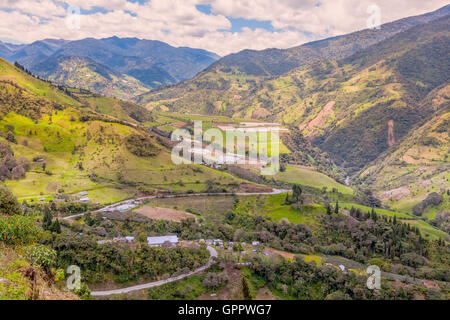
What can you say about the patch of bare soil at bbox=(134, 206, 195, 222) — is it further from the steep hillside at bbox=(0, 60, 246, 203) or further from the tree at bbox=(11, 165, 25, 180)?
the tree at bbox=(11, 165, 25, 180)

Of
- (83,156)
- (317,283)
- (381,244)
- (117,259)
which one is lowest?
(317,283)

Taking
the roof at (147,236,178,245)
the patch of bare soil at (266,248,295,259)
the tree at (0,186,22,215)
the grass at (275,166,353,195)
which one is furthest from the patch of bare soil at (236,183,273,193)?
the tree at (0,186,22,215)

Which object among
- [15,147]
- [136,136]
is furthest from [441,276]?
[15,147]

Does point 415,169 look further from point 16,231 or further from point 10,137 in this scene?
point 10,137

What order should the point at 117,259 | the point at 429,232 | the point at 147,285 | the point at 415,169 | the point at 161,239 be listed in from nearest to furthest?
1. the point at 147,285
2. the point at 117,259
3. the point at 161,239
4. the point at 429,232
5. the point at 415,169

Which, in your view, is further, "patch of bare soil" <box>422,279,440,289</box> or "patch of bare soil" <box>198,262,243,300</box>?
"patch of bare soil" <box>422,279,440,289</box>

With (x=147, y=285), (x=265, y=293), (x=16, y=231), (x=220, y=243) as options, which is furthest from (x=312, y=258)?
(x=16, y=231)
